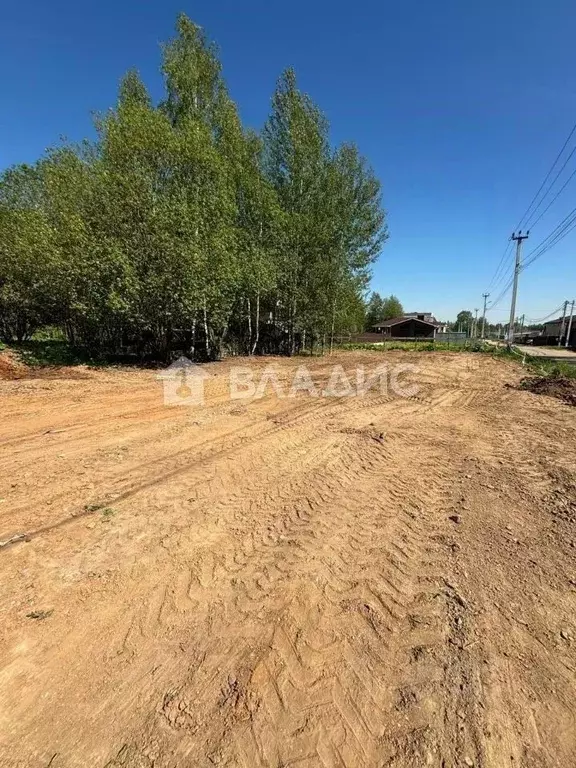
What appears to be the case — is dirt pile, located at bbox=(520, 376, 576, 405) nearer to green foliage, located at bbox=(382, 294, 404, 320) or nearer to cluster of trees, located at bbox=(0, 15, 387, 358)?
cluster of trees, located at bbox=(0, 15, 387, 358)

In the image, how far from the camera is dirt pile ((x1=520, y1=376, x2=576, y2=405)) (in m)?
8.05

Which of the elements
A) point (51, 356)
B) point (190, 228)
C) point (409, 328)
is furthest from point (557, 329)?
point (51, 356)

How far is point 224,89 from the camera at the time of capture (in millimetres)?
15883

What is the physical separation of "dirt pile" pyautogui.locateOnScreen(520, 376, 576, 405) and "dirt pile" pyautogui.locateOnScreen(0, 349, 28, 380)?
1303 centimetres

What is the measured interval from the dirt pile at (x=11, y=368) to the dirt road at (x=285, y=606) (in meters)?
5.97

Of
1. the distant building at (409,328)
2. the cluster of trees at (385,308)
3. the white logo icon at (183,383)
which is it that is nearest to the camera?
the white logo icon at (183,383)

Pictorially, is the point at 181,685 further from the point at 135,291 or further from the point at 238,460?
the point at 135,291

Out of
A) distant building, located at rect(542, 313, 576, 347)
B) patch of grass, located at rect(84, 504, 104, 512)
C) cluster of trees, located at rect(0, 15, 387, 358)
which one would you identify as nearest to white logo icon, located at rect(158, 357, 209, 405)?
cluster of trees, located at rect(0, 15, 387, 358)

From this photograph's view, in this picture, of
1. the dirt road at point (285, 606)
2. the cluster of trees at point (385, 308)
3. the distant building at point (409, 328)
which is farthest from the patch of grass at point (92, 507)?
the cluster of trees at point (385, 308)

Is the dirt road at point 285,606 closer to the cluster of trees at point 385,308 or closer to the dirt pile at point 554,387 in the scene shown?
the dirt pile at point 554,387

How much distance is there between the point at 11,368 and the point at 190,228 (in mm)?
6621

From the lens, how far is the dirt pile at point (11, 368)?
9.45 meters

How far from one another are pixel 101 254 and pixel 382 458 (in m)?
10.4

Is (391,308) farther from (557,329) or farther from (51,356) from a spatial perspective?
(51,356)
